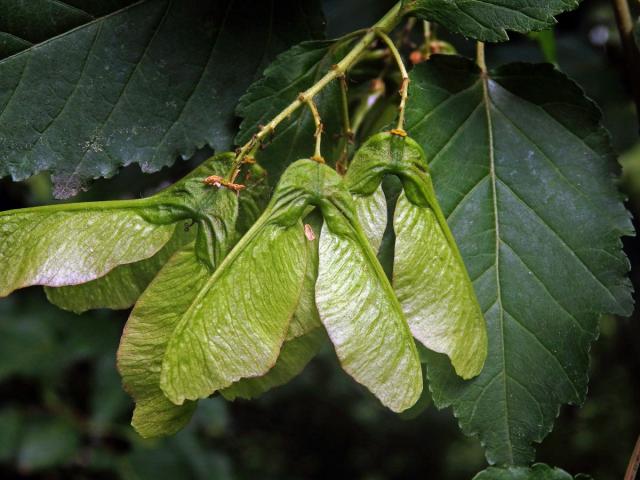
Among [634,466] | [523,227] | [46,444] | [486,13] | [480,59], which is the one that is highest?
[486,13]

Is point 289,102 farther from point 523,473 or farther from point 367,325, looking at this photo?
point 523,473

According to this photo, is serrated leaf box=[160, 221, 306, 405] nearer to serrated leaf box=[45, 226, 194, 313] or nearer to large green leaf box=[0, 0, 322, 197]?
serrated leaf box=[45, 226, 194, 313]

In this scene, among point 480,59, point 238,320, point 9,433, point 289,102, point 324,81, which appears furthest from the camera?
point 9,433

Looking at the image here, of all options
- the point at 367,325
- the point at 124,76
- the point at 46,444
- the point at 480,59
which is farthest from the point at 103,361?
the point at 367,325

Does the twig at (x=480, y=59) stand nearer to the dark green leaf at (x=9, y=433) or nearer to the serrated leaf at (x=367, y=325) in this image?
the serrated leaf at (x=367, y=325)

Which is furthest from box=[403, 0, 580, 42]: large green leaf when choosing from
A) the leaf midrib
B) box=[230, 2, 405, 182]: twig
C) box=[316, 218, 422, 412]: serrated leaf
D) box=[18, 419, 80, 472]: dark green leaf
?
box=[18, 419, 80, 472]: dark green leaf

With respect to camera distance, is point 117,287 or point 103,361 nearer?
point 117,287

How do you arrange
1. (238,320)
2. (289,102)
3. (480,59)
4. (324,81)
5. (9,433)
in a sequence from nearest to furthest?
1. (238,320)
2. (324,81)
3. (289,102)
4. (480,59)
5. (9,433)
